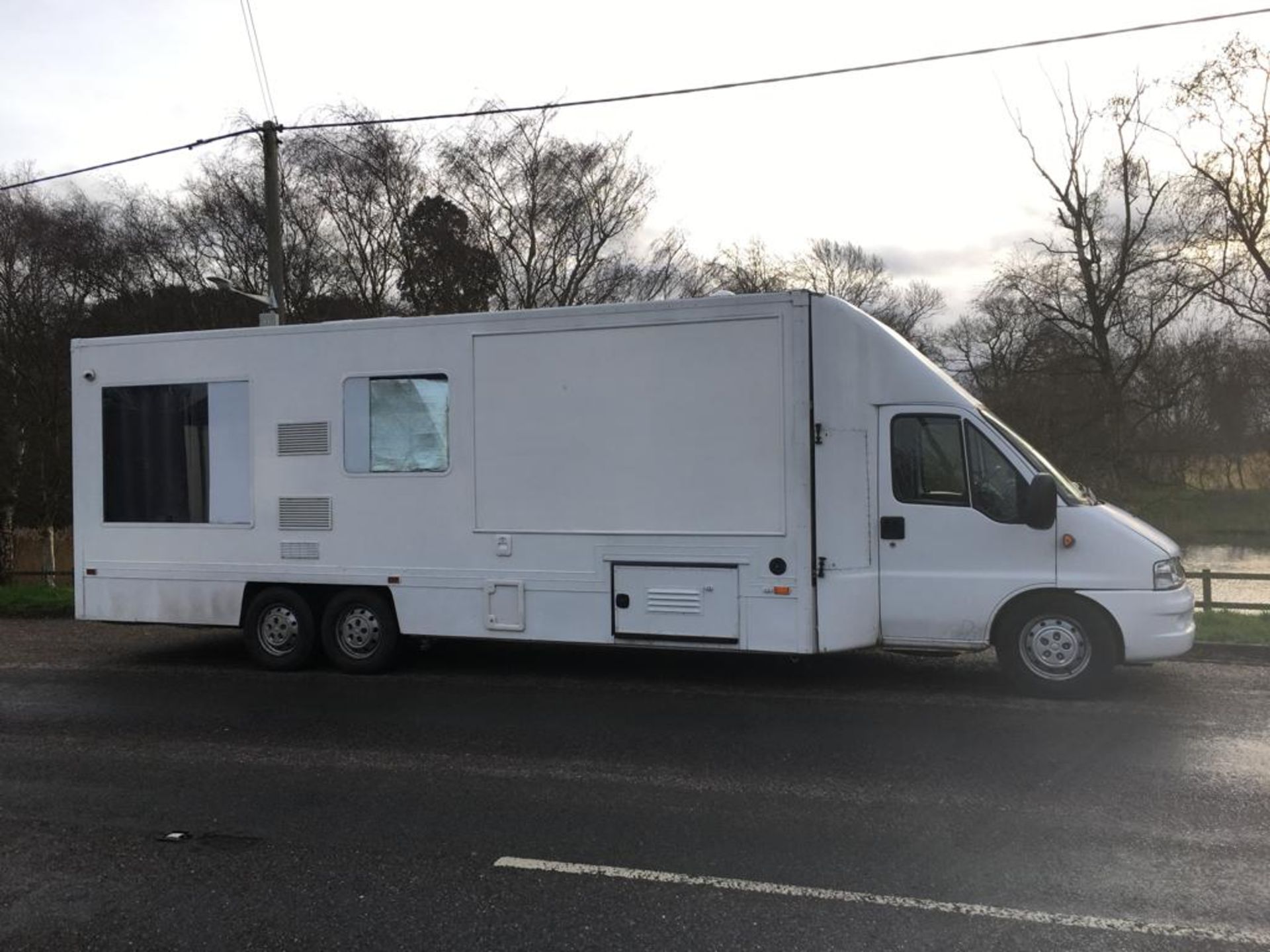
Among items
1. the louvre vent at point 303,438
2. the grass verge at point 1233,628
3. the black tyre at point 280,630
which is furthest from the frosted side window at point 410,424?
the grass verge at point 1233,628

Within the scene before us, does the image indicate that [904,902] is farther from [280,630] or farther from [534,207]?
[534,207]

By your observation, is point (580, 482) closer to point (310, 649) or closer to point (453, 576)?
point (453, 576)

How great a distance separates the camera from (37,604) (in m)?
13.8

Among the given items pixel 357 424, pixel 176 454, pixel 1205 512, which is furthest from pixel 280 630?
pixel 1205 512

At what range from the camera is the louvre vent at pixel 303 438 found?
8703 millimetres

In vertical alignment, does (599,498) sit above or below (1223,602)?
above

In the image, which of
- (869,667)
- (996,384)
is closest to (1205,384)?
(996,384)

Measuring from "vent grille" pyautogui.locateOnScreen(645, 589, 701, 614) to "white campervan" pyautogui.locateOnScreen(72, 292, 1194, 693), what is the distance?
0.06 feet

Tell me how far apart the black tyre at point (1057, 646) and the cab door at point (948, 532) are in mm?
198

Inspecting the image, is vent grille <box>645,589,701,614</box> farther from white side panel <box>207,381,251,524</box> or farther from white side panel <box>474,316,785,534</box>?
white side panel <box>207,381,251,524</box>

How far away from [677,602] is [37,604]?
10.9 metres

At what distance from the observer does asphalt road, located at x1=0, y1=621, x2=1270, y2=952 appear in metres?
3.70

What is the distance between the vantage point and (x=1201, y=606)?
38.0ft

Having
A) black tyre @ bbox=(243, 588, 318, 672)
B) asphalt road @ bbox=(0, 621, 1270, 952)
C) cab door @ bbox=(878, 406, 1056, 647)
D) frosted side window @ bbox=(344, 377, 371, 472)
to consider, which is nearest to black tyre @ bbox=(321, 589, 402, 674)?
black tyre @ bbox=(243, 588, 318, 672)
